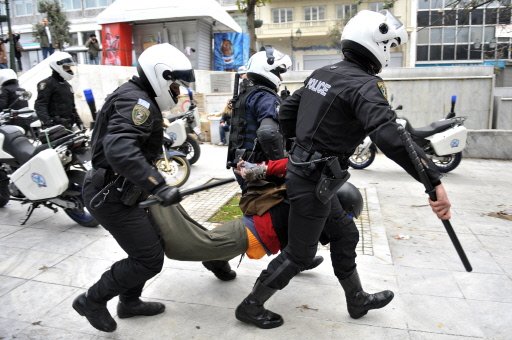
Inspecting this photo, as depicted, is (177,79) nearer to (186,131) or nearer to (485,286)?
(485,286)

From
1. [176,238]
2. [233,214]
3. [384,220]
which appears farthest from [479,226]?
[176,238]

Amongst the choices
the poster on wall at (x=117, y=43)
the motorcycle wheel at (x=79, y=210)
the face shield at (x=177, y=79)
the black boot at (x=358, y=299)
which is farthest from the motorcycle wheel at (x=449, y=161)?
the poster on wall at (x=117, y=43)

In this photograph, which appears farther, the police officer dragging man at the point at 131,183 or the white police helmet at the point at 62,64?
the white police helmet at the point at 62,64

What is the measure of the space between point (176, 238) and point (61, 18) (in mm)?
32870

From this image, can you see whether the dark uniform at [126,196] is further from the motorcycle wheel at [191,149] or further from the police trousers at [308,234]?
the motorcycle wheel at [191,149]

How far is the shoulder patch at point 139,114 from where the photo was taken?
101 inches

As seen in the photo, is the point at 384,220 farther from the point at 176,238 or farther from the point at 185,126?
the point at 185,126

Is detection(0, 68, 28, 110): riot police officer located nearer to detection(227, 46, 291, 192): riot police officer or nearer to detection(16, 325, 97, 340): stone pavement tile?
detection(227, 46, 291, 192): riot police officer

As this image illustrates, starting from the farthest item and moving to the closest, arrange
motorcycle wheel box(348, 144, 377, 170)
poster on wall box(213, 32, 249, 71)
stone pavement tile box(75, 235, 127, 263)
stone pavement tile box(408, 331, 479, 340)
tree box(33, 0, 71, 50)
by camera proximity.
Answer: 1. tree box(33, 0, 71, 50)
2. poster on wall box(213, 32, 249, 71)
3. motorcycle wheel box(348, 144, 377, 170)
4. stone pavement tile box(75, 235, 127, 263)
5. stone pavement tile box(408, 331, 479, 340)

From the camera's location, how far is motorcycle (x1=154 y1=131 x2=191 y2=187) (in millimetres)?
6883

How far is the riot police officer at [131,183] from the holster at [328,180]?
40.5 inches

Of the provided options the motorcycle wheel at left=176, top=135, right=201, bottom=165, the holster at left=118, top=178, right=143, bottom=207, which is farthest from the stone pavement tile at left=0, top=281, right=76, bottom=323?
the motorcycle wheel at left=176, top=135, right=201, bottom=165

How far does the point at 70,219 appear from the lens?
5.36 m

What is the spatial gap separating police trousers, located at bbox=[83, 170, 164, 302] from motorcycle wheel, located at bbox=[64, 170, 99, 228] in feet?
7.13
